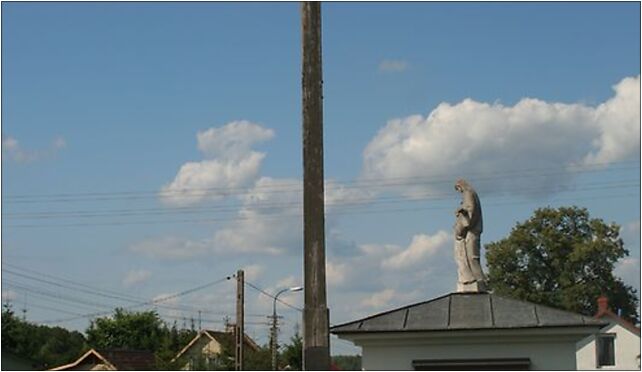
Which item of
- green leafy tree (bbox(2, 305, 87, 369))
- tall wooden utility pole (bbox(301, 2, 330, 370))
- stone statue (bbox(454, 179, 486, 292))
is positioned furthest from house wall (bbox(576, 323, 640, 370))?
tall wooden utility pole (bbox(301, 2, 330, 370))

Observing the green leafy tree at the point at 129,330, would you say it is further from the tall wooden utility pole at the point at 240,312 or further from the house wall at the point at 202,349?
the tall wooden utility pole at the point at 240,312

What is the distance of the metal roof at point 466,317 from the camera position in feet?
44.1

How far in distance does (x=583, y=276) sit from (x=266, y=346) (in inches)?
733

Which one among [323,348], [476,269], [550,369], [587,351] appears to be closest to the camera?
[323,348]

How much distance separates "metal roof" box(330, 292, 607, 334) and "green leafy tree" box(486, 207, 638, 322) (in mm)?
48813

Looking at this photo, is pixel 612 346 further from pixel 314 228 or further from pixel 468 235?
pixel 314 228

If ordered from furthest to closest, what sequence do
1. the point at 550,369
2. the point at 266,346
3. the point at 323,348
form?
the point at 266,346, the point at 550,369, the point at 323,348

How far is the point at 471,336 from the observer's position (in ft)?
44.0

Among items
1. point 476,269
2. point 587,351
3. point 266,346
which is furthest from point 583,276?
point 476,269

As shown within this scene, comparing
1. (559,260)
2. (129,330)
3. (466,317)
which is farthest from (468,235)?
(129,330)

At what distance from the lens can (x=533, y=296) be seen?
62969mm

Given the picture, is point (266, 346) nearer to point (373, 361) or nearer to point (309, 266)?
point (373, 361)

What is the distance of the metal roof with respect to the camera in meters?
13.4

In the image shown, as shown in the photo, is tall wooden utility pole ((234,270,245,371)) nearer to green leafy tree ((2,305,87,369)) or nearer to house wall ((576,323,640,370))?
house wall ((576,323,640,370))
